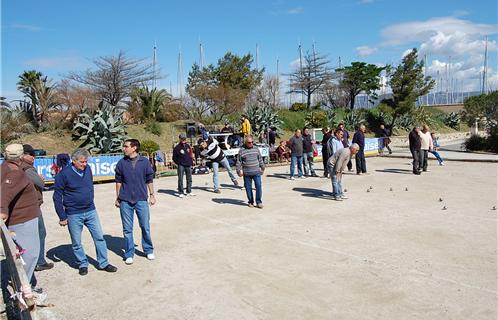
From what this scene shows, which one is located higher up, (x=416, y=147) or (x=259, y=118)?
(x=259, y=118)

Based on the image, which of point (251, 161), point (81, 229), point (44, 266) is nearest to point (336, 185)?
point (251, 161)

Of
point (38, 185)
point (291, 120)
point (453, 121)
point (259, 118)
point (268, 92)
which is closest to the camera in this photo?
point (38, 185)

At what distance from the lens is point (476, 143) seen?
82.4ft

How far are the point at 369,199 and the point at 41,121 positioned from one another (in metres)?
21.1

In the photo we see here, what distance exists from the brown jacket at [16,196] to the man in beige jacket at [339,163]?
22.6 ft

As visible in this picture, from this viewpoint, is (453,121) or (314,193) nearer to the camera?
(314,193)

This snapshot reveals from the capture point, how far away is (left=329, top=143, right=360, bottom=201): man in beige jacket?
1007cm

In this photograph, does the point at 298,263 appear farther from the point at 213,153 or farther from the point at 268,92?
the point at 268,92

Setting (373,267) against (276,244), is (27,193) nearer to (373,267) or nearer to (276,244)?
(276,244)

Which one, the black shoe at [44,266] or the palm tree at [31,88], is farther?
the palm tree at [31,88]

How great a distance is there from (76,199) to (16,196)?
901 mm

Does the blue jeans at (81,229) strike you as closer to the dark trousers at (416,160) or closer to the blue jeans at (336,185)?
the blue jeans at (336,185)

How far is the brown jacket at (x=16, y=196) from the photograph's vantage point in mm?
4785

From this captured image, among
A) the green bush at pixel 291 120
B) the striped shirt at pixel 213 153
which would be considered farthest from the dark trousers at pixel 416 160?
the green bush at pixel 291 120
